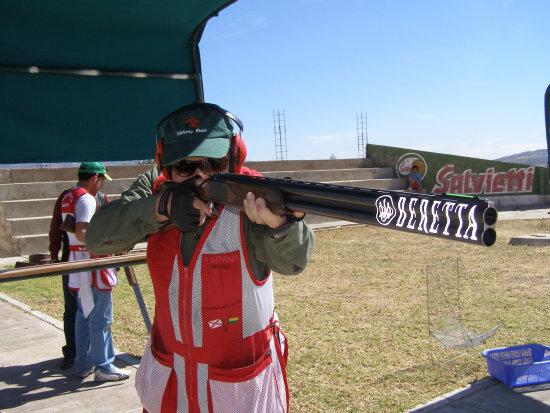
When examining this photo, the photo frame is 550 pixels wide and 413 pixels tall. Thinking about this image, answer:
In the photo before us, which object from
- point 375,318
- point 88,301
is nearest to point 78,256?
point 88,301

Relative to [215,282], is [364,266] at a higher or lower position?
lower

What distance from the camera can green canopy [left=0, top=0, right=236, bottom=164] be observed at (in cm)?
338

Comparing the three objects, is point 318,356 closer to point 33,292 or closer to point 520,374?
point 520,374

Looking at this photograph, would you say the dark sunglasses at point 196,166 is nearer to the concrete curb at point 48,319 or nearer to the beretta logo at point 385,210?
the beretta logo at point 385,210

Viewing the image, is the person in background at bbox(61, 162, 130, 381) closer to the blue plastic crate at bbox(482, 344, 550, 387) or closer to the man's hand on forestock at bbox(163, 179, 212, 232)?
the man's hand on forestock at bbox(163, 179, 212, 232)

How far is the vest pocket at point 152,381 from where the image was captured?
2.04 m

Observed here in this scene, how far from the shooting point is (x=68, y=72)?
361 centimetres

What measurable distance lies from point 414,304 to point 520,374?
115 inches

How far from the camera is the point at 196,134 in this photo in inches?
80.0

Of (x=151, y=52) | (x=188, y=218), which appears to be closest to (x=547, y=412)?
(x=188, y=218)

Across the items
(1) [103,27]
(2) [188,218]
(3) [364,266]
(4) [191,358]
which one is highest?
(1) [103,27]

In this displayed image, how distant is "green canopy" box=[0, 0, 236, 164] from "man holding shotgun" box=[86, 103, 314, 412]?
1756 millimetres

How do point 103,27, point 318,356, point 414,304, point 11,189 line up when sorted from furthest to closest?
point 11,189
point 414,304
point 318,356
point 103,27

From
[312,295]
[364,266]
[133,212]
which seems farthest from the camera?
[364,266]
